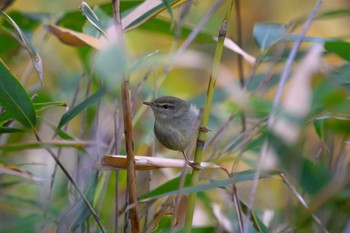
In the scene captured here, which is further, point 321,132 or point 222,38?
point 321,132

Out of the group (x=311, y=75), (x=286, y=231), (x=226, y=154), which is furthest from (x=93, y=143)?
(x=311, y=75)

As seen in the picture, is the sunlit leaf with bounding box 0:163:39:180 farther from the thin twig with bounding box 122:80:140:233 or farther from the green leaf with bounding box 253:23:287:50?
the green leaf with bounding box 253:23:287:50

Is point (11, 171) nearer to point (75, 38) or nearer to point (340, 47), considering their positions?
point (75, 38)

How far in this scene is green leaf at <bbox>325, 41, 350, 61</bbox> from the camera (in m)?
1.39

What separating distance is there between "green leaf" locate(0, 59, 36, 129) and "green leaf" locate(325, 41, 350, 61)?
25.5 inches

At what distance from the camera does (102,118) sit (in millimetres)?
1979

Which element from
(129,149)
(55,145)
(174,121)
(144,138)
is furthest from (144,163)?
(144,138)

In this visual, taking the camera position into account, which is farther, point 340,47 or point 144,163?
point 340,47

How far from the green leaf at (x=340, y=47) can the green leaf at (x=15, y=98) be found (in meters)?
0.65

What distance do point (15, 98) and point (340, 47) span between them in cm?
70

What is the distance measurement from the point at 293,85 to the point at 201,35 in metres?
0.93

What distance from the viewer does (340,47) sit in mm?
1399

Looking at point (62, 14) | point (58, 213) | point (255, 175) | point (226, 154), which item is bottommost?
point (58, 213)

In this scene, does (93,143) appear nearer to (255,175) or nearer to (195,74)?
(255,175)
